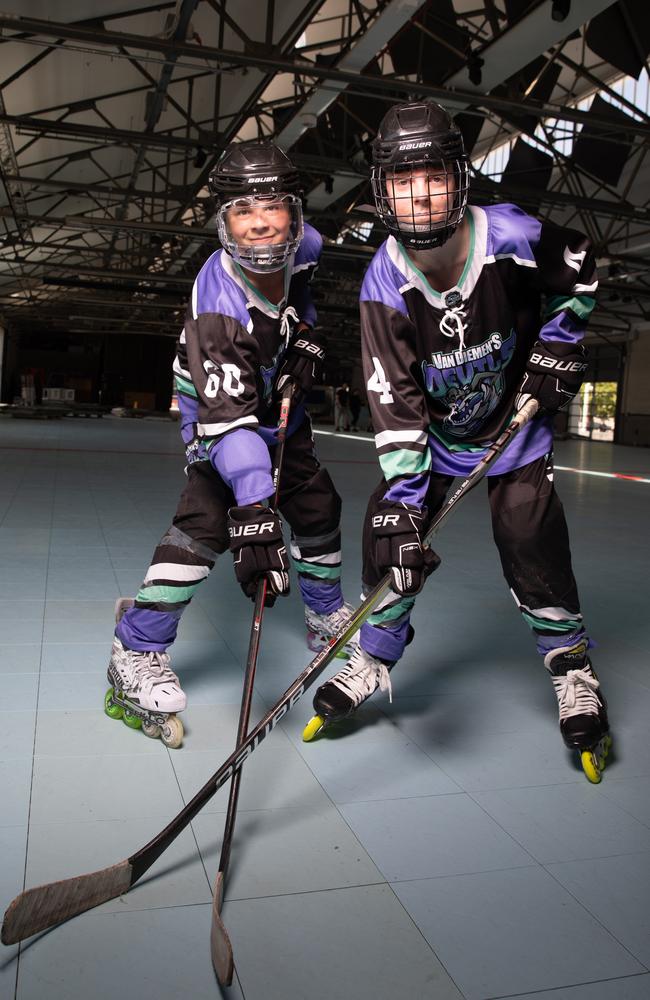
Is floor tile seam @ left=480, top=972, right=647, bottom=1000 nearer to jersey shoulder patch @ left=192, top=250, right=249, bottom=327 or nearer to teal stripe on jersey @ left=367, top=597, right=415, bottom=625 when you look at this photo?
teal stripe on jersey @ left=367, top=597, right=415, bottom=625

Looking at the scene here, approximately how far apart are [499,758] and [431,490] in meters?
0.78

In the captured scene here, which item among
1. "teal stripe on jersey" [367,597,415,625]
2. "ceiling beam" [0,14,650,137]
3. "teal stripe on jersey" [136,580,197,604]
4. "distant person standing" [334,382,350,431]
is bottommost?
"distant person standing" [334,382,350,431]

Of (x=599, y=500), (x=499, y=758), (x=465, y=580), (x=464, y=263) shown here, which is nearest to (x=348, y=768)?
(x=499, y=758)

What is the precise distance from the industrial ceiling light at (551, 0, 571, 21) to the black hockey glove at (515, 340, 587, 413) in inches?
229

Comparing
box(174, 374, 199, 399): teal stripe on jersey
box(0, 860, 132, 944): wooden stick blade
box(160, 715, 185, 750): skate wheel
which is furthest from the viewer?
box(174, 374, 199, 399): teal stripe on jersey

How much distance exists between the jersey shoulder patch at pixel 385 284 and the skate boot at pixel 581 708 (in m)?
1.06

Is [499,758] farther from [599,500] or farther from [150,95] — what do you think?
[150,95]

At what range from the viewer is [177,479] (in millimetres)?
8953

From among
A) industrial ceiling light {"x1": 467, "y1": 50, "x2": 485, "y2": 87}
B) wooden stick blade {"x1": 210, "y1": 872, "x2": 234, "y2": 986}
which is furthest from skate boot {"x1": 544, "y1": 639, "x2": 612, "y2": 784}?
industrial ceiling light {"x1": 467, "y1": 50, "x2": 485, "y2": 87}

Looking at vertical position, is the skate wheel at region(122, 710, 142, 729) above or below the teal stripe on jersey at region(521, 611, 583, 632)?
below

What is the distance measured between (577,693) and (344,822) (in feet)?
2.56

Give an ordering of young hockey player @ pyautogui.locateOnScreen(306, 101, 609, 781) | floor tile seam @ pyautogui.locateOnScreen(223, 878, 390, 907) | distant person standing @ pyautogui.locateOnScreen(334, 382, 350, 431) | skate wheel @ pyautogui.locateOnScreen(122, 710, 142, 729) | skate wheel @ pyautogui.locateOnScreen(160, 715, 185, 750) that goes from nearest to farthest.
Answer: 1. floor tile seam @ pyautogui.locateOnScreen(223, 878, 390, 907)
2. young hockey player @ pyautogui.locateOnScreen(306, 101, 609, 781)
3. skate wheel @ pyautogui.locateOnScreen(160, 715, 185, 750)
4. skate wheel @ pyautogui.locateOnScreen(122, 710, 142, 729)
5. distant person standing @ pyautogui.locateOnScreen(334, 382, 350, 431)

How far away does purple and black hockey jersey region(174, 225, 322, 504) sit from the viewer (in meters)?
2.22

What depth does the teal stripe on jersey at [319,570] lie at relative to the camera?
3.00 m
